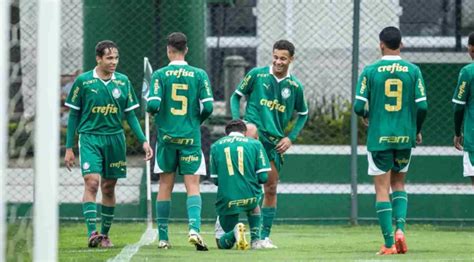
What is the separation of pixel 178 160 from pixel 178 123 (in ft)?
1.09

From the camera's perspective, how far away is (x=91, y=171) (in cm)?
1151

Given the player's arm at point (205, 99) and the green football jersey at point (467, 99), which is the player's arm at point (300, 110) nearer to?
the player's arm at point (205, 99)

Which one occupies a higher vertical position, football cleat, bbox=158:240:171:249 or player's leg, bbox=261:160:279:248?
player's leg, bbox=261:160:279:248

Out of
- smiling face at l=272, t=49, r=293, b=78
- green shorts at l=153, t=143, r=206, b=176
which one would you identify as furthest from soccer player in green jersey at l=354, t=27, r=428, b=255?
green shorts at l=153, t=143, r=206, b=176

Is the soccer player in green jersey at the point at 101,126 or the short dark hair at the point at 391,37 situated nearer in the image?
the short dark hair at the point at 391,37

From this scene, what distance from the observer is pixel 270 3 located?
1844cm

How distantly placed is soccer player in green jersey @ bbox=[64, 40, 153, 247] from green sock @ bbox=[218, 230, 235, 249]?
112 centimetres

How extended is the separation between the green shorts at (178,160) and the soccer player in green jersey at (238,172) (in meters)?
0.39

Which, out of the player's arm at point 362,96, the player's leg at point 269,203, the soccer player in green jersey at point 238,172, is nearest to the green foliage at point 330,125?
the player's leg at point 269,203

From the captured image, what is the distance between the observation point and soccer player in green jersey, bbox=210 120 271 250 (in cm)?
1078

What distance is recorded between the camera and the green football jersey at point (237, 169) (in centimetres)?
1078

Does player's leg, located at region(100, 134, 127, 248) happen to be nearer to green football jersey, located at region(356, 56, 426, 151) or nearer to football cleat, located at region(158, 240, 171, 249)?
football cleat, located at region(158, 240, 171, 249)

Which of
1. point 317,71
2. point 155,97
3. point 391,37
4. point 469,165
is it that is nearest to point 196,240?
point 155,97

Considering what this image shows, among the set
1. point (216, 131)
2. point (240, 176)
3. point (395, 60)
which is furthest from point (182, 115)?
point (216, 131)
